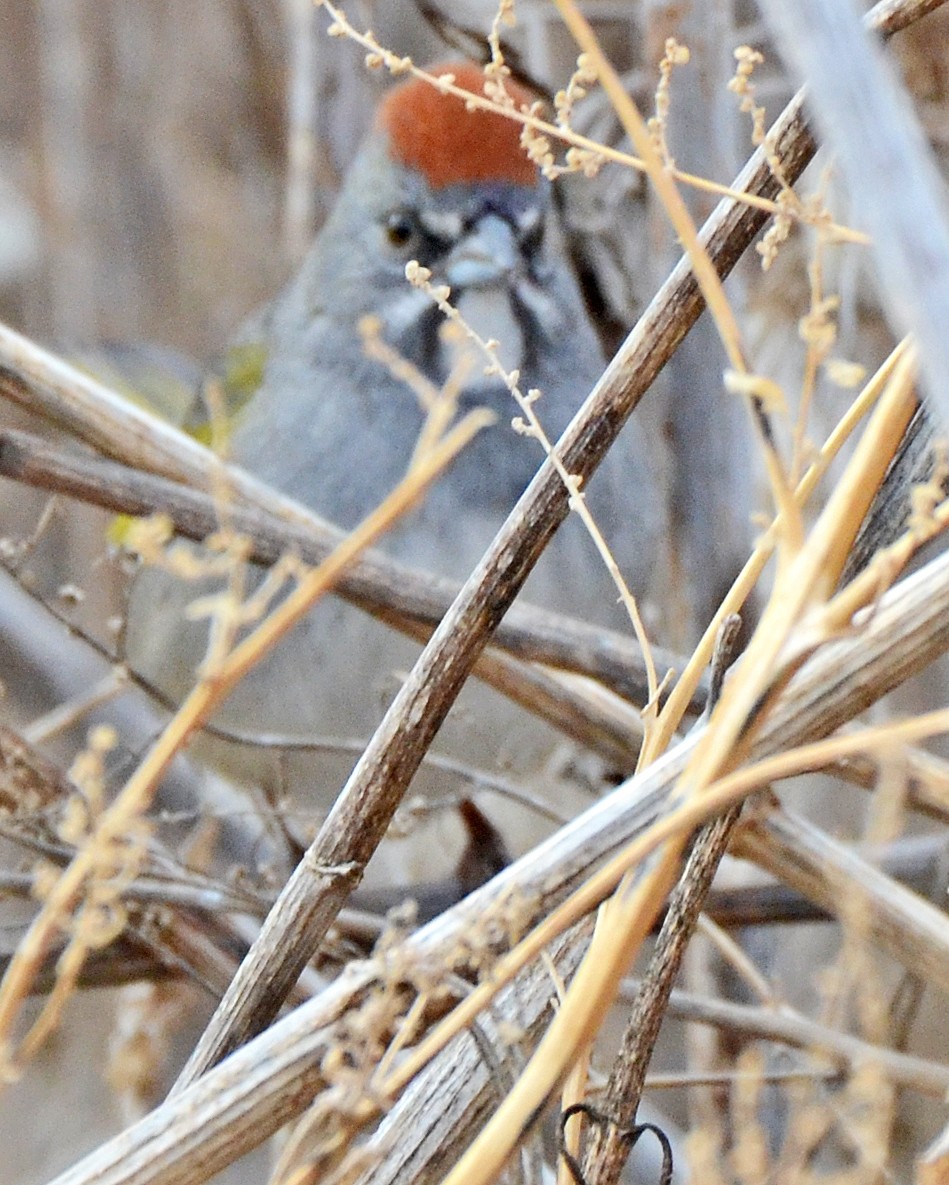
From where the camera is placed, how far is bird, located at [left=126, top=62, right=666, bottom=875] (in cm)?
168

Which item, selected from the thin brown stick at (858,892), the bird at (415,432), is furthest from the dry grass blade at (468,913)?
the bird at (415,432)

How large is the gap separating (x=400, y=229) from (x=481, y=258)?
0.15 m

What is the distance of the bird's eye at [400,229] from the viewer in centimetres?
178

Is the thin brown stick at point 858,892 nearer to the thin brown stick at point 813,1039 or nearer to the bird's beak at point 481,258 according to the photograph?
the thin brown stick at point 813,1039

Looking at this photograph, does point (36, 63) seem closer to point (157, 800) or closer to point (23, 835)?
point (157, 800)

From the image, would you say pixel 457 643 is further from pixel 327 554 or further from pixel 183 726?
pixel 327 554

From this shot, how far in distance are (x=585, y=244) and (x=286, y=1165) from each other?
1.49 meters

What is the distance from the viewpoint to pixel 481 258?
169 centimetres

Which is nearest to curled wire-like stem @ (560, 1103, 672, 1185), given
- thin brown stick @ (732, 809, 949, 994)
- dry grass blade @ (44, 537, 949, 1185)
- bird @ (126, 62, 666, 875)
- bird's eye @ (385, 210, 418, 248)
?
dry grass blade @ (44, 537, 949, 1185)

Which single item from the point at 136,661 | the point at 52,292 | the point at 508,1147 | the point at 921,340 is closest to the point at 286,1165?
the point at 508,1147

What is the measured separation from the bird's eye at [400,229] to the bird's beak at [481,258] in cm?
10

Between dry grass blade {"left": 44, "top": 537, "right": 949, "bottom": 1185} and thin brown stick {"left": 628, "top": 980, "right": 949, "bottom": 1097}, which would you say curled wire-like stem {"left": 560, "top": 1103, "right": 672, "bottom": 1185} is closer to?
dry grass blade {"left": 44, "top": 537, "right": 949, "bottom": 1185}

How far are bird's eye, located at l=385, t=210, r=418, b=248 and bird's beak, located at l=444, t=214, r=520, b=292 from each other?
0.10 metres

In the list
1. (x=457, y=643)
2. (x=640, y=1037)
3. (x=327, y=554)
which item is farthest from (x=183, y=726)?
(x=327, y=554)
